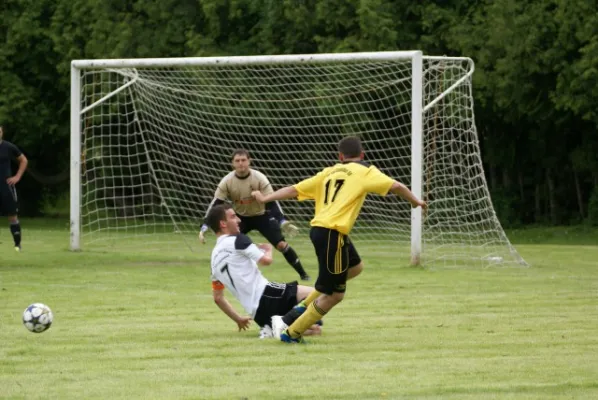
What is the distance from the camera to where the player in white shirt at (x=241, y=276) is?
10078mm

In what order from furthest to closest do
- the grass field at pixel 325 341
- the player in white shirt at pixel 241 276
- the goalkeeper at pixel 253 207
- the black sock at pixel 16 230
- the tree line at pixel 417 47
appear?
the tree line at pixel 417 47 → the black sock at pixel 16 230 → the goalkeeper at pixel 253 207 → the player in white shirt at pixel 241 276 → the grass field at pixel 325 341

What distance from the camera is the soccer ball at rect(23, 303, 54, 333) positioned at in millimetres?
9961

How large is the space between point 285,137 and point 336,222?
17.6 metres

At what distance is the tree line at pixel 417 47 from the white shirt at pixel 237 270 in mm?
17181

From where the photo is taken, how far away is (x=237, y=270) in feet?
33.3

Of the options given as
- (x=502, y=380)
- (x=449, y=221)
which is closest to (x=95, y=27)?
(x=449, y=221)

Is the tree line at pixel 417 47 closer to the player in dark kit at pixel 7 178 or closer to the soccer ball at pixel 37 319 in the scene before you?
the player in dark kit at pixel 7 178

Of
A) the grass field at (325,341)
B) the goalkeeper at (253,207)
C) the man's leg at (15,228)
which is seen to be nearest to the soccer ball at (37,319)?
the grass field at (325,341)

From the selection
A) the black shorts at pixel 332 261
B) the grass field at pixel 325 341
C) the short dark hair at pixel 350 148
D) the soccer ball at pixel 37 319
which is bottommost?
the grass field at pixel 325 341

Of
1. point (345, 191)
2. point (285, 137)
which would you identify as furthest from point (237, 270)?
point (285, 137)

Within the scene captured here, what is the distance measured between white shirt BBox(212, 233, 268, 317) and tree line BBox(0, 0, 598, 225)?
56.4 feet

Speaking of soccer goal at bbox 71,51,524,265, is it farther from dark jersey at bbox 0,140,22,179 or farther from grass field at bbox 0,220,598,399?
grass field at bbox 0,220,598,399

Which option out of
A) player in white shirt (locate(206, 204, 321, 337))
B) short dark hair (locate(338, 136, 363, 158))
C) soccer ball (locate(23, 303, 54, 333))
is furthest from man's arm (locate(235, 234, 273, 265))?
soccer ball (locate(23, 303, 54, 333))

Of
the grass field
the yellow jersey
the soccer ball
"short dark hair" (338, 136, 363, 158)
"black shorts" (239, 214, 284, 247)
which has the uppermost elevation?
"short dark hair" (338, 136, 363, 158)
